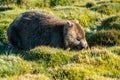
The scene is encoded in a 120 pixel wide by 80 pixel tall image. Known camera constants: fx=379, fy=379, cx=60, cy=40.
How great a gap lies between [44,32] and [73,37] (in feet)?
2.98

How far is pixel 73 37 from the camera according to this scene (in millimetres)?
10469

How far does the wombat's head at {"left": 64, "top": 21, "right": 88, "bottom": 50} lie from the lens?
406 inches

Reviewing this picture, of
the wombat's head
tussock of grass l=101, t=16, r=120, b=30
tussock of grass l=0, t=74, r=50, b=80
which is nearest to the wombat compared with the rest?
the wombat's head

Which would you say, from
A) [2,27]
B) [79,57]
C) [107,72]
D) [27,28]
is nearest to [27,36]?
[27,28]

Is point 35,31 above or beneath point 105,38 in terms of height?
above

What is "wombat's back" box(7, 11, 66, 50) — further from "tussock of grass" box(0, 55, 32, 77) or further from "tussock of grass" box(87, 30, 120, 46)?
"tussock of grass" box(0, 55, 32, 77)

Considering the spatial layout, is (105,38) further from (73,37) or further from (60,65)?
(60,65)

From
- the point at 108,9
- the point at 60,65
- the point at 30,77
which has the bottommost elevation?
the point at 108,9

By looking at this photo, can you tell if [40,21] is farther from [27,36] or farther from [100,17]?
[100,17]

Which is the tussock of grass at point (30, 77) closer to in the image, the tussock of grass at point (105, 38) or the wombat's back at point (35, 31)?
the wombat's back at point (35, 31)

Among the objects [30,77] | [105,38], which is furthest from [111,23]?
[30,77]

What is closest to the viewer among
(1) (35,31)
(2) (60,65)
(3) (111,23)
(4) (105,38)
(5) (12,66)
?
(5) (12,66)

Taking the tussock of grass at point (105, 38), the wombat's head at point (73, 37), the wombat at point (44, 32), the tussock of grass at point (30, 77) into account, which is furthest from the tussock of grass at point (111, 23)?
the tussock of grass at point (30, 77)

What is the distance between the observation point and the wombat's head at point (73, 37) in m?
10.3
